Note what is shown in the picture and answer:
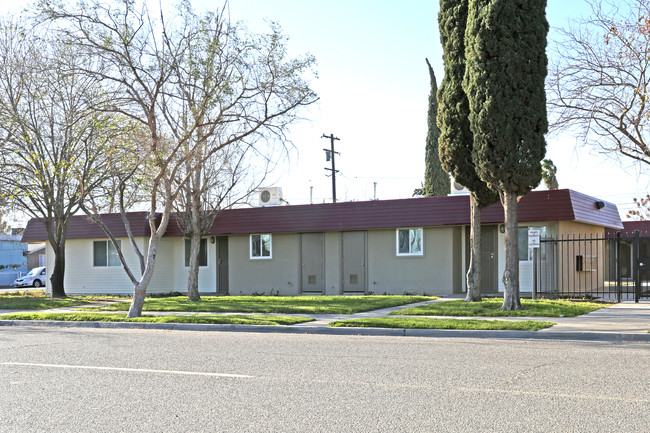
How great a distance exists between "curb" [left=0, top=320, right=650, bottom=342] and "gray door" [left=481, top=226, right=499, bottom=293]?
11.7m

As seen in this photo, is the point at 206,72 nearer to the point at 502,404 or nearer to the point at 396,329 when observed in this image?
the point at 396,329

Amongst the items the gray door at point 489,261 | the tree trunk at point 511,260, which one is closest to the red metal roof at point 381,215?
the gray door at point 489,261

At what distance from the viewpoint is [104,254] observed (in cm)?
3170

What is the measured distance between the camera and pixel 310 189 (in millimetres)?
55688

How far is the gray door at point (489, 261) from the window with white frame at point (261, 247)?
8.67m

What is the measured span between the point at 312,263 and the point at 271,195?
12.2 feet

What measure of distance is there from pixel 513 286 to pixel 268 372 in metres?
9.76

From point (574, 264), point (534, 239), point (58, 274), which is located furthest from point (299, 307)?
point (58, 274)

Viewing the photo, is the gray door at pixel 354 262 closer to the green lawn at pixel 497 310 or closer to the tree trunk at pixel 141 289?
the green lawn at pixel 497 310

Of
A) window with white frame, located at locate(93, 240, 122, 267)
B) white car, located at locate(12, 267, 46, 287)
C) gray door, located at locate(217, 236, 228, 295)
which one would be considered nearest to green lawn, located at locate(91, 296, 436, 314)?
gray door, located at locate(217, 236, 228, 295)

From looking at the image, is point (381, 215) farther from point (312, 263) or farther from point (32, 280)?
point (32, 280)

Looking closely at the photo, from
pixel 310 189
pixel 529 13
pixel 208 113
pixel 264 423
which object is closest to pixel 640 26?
pixel 529 13

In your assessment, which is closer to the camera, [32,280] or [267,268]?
[267,268]

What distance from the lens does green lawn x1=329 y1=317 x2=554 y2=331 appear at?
13453 millimetres
